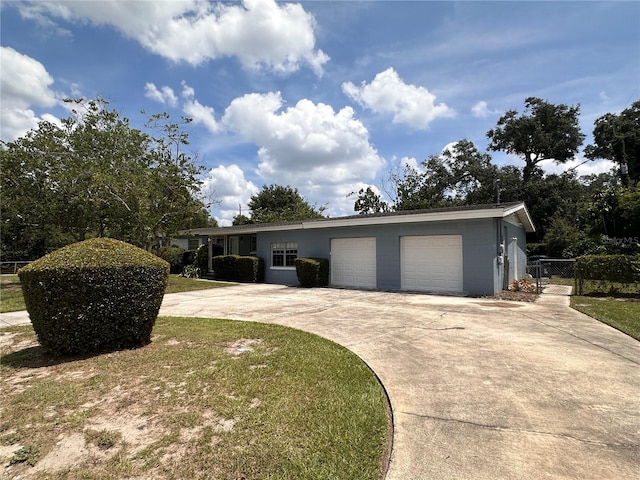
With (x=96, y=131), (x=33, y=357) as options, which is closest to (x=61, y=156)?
(x=96, y=131)

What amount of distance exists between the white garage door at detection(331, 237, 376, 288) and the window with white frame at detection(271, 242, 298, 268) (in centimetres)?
223

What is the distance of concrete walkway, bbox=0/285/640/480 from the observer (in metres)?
2.42

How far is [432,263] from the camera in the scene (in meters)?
12.2

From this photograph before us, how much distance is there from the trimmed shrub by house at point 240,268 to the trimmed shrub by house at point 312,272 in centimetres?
294

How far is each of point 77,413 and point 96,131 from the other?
57.0ft

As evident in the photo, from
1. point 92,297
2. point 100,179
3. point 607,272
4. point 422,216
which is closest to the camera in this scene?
point 92,297

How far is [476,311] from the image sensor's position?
325 inches

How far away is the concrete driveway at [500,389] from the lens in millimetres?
2416

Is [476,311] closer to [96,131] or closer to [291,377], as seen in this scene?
[291,377]

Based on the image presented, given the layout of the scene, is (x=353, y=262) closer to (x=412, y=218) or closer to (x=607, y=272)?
(x=412, y=218)

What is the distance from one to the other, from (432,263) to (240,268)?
9107 mm

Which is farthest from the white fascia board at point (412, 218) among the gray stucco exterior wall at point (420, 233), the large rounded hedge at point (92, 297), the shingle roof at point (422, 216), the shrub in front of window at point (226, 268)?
the large rounded hedge at point (92, 297)

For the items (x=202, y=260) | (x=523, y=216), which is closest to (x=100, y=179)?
(x=202, y=260)

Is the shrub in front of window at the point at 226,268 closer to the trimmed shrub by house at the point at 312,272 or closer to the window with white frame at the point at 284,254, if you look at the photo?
the window with white frame at the point at 284,254
